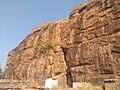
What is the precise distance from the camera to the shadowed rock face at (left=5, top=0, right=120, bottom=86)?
63.7 ft

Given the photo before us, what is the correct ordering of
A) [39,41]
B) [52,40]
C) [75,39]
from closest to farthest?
1. [75,39]
2. [52,40]
3. [39,41]

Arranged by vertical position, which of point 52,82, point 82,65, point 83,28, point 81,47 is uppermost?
point 83,28

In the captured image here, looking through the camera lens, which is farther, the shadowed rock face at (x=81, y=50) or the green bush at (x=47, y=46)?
the green bush at (x=47, y=46)

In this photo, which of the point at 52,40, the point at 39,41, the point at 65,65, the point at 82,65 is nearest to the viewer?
the point at 82,65

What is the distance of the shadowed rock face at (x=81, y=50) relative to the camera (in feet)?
63.7

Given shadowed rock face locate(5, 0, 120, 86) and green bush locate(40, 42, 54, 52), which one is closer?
shadowed rock face locate(5, 0, 120, 86)

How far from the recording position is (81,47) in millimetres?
23141

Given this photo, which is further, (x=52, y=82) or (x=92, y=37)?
(x=52, y=82)

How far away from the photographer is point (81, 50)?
23.0 m

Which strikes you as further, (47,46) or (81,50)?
(47,46)

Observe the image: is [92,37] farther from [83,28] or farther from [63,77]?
[63,77]

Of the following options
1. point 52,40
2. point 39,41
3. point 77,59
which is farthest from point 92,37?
point 39,41

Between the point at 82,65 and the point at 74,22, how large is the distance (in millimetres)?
6813

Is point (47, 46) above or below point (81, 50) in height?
above
